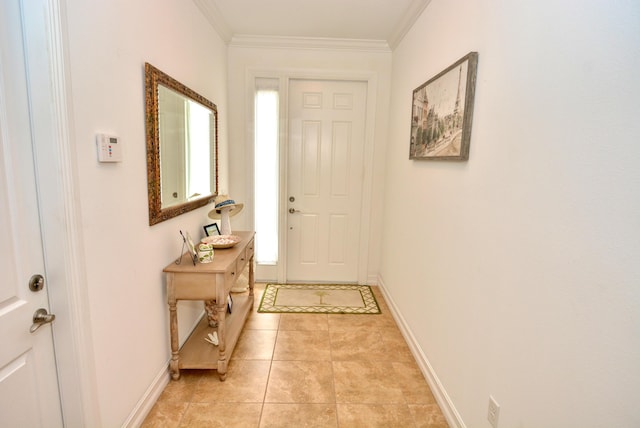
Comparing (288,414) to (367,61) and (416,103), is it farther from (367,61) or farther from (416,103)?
(367,61)

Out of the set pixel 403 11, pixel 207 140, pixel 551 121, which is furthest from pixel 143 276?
pixel 403 11

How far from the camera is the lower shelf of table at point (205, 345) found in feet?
6.79

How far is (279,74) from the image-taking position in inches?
132

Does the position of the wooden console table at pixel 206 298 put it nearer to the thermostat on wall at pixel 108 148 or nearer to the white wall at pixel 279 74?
the thermostat on wall at pixel 108 148

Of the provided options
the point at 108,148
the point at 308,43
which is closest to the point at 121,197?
the point at 108,148

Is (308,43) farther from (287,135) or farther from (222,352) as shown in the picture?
(222,352)

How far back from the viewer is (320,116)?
3.47 metres

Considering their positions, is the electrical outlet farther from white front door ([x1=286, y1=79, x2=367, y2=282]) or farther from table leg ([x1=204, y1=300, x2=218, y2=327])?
white front door ([x1=286, y1=79, x2=367, y2=282])

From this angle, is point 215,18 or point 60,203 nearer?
point 60,203

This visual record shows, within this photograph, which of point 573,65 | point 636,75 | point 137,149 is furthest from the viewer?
point 137,149

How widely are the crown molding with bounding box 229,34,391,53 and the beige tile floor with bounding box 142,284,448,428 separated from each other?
282 centimetres

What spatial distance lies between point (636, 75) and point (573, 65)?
221 mm

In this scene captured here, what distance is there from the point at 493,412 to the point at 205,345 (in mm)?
1809

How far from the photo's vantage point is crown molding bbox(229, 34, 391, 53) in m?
3.26
